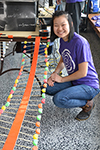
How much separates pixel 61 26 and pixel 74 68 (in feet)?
1.43

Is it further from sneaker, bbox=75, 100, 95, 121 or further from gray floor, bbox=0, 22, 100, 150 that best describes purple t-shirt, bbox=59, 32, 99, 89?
gray floor, bbox=0, 22, 100, 150

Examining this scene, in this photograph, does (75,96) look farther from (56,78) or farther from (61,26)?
(61,26)

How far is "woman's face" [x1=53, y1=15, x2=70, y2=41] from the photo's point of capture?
1.62 metres

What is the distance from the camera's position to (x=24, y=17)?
2012mm

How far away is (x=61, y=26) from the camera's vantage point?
163cm

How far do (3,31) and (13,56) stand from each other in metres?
1.27

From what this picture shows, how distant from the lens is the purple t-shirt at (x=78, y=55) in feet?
5.46

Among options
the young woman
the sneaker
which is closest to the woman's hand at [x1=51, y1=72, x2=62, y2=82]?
the young woman

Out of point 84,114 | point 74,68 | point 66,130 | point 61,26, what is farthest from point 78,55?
point 66,130

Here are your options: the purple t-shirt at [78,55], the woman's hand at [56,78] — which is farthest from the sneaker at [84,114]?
the woman's hand at [56,78]

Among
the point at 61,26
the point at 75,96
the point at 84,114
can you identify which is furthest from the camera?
the point at 84,114

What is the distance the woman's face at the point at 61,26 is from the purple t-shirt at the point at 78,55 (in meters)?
0.13

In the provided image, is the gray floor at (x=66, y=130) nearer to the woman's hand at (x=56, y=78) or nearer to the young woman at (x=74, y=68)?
the young woman at (x=74, y=68)

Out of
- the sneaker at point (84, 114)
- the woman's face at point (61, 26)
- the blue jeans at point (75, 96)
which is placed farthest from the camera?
the sneaker at point (84, 114)
